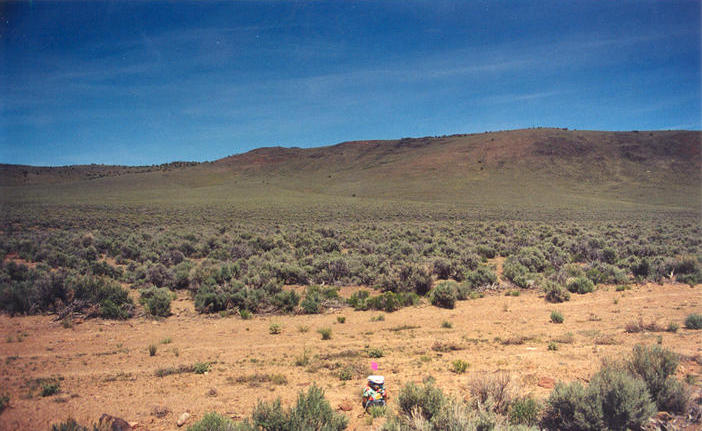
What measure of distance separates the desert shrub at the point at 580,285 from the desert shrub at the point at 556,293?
88 cm

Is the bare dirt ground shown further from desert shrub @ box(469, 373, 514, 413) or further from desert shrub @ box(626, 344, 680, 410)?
desert shrub @ box(626, 344, 680, 410)

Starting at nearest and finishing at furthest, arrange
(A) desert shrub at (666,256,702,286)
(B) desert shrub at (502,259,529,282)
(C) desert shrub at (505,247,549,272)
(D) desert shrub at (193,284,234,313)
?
1. (D) desert shrub at (193,284,234,313)
2. (A) desert shrub at (666,256,702,286)
3. (B) desert shrub at (502,259,529,282)
4. (C) desert shrub at (505,247,549,272)

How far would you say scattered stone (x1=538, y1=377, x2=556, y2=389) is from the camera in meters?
5.47

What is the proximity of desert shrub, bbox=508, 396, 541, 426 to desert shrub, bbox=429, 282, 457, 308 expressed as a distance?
21.6 ft

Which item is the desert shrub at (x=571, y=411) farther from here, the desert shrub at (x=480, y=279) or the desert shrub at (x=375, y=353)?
the desert shrub at (x=480, y=279)

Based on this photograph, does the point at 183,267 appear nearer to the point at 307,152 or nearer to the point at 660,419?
the point at 660,419

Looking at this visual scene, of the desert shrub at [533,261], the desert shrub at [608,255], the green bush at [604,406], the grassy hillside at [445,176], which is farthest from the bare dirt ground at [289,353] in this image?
the grassy hillside at [445,176]

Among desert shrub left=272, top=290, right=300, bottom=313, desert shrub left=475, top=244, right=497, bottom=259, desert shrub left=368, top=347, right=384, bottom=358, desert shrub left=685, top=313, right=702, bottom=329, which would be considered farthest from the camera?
desert shrub left=475, top=244, right=497, bottom=259

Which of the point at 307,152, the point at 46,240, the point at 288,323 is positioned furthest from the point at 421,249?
the point at 307,152

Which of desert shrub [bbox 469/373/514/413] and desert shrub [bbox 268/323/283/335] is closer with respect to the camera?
desert shrub [bbox 469/373/514/413]

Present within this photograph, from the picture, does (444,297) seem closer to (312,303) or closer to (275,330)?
(312,303)

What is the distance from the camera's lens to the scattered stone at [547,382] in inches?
216

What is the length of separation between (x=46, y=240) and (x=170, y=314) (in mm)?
16515

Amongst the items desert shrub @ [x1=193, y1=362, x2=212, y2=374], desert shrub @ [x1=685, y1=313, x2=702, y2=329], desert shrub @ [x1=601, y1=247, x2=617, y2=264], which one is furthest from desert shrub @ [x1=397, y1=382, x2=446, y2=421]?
desert shrub @ [x1=601, y1=247, x2=617, y2=264]
